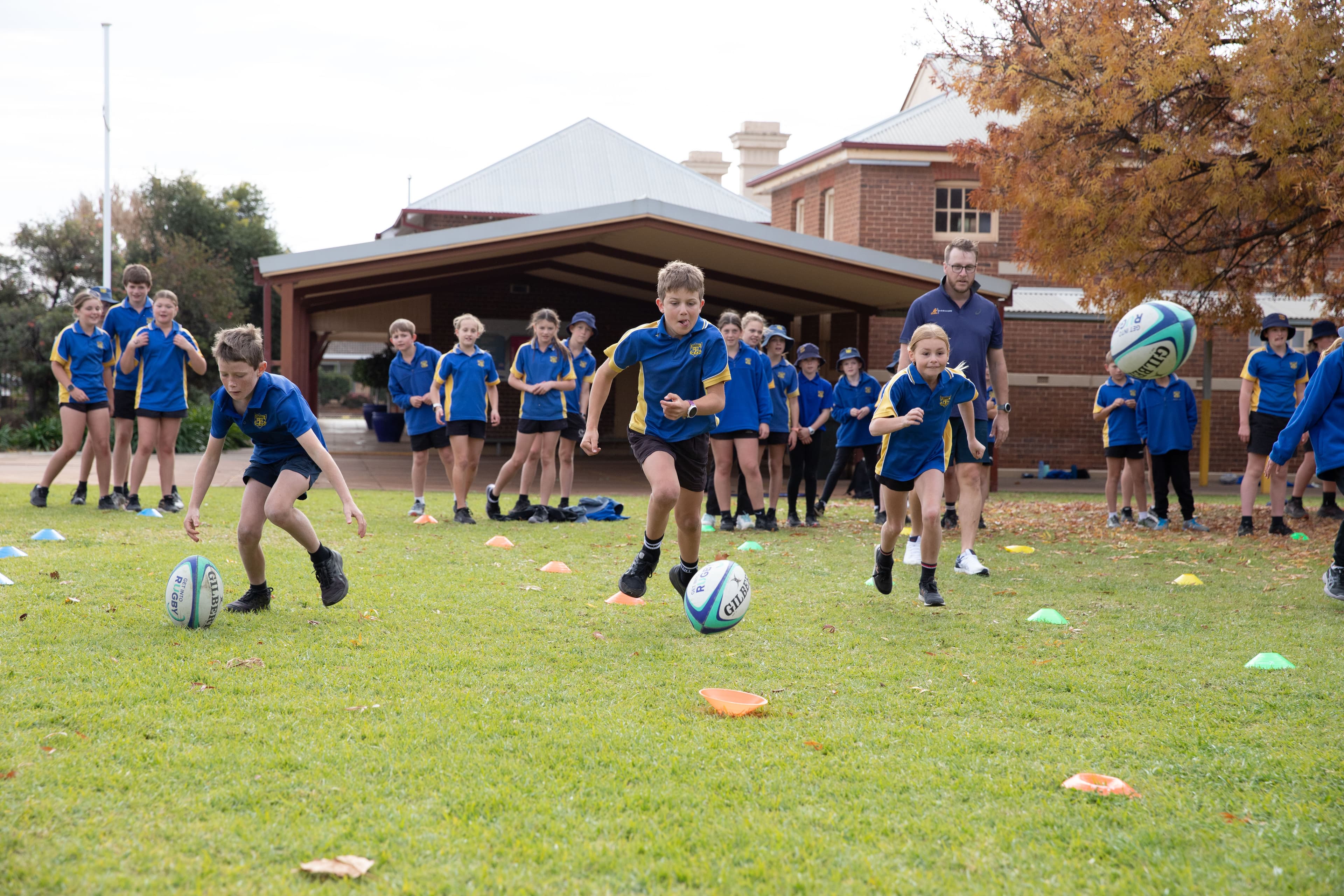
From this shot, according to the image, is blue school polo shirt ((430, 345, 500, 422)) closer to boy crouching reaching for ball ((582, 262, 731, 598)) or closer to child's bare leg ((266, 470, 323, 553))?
boy crouching reaching for ball ((582, 262, 731, 598))

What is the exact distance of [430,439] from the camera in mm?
11141

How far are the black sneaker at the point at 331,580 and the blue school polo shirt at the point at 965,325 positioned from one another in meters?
4.44

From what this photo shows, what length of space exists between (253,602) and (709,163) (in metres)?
40.4

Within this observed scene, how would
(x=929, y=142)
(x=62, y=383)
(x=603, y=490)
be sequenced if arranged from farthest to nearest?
1. (x=929, y=142)
2. (x=603, y=490)
3. (x=62, y=383)

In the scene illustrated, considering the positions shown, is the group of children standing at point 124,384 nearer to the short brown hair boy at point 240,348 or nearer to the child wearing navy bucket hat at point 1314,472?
the short brown hair boy at point 240,348

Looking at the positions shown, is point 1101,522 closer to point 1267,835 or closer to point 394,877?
point 1267,835

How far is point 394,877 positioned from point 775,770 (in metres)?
1.30

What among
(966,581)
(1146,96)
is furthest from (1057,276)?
(966,581)

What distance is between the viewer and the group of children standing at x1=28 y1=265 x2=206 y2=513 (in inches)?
409

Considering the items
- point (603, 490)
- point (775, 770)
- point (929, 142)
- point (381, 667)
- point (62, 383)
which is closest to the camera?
point (775, 770)

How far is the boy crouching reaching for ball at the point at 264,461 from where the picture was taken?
17.4 feet

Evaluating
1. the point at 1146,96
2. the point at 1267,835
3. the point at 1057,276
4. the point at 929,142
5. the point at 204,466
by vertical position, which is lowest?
the point at 1267,835

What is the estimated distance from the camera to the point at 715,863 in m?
2.77

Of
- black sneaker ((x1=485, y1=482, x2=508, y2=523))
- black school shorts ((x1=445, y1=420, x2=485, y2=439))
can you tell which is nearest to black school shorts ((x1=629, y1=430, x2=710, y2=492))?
black school shorts ((x1=445, y1=420, x2=485, y2=439))
